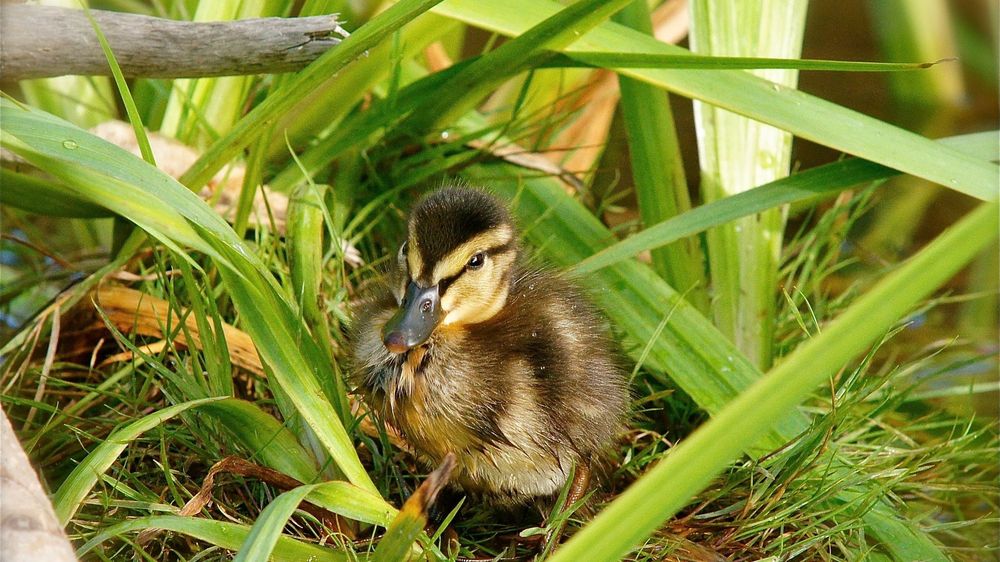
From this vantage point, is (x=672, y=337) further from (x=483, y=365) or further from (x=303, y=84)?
(x=303, y=84)

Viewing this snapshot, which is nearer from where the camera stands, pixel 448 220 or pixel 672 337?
pixel 448 220

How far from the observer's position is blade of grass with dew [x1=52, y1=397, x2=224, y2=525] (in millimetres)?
1479

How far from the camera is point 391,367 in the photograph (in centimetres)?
176

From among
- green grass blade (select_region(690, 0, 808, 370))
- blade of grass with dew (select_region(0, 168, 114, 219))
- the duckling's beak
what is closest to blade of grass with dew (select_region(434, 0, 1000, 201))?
green grass blade (select_region(690, 0, 808, 370))

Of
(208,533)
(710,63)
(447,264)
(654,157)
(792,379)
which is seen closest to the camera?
(792,379)

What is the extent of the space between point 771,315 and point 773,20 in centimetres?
66

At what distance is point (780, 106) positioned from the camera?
1.97 meters

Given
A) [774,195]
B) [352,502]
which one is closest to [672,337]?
[774,195]

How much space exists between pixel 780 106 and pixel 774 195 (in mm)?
174

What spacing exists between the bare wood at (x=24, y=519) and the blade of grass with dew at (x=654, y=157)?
4.72 ft

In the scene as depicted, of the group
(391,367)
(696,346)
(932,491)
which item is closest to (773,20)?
(696,346)

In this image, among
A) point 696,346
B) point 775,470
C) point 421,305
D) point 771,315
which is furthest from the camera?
point 771,315

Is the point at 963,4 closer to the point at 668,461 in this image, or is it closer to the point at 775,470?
the point at 775,470

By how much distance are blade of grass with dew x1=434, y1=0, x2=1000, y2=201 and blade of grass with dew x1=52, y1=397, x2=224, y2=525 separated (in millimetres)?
973
